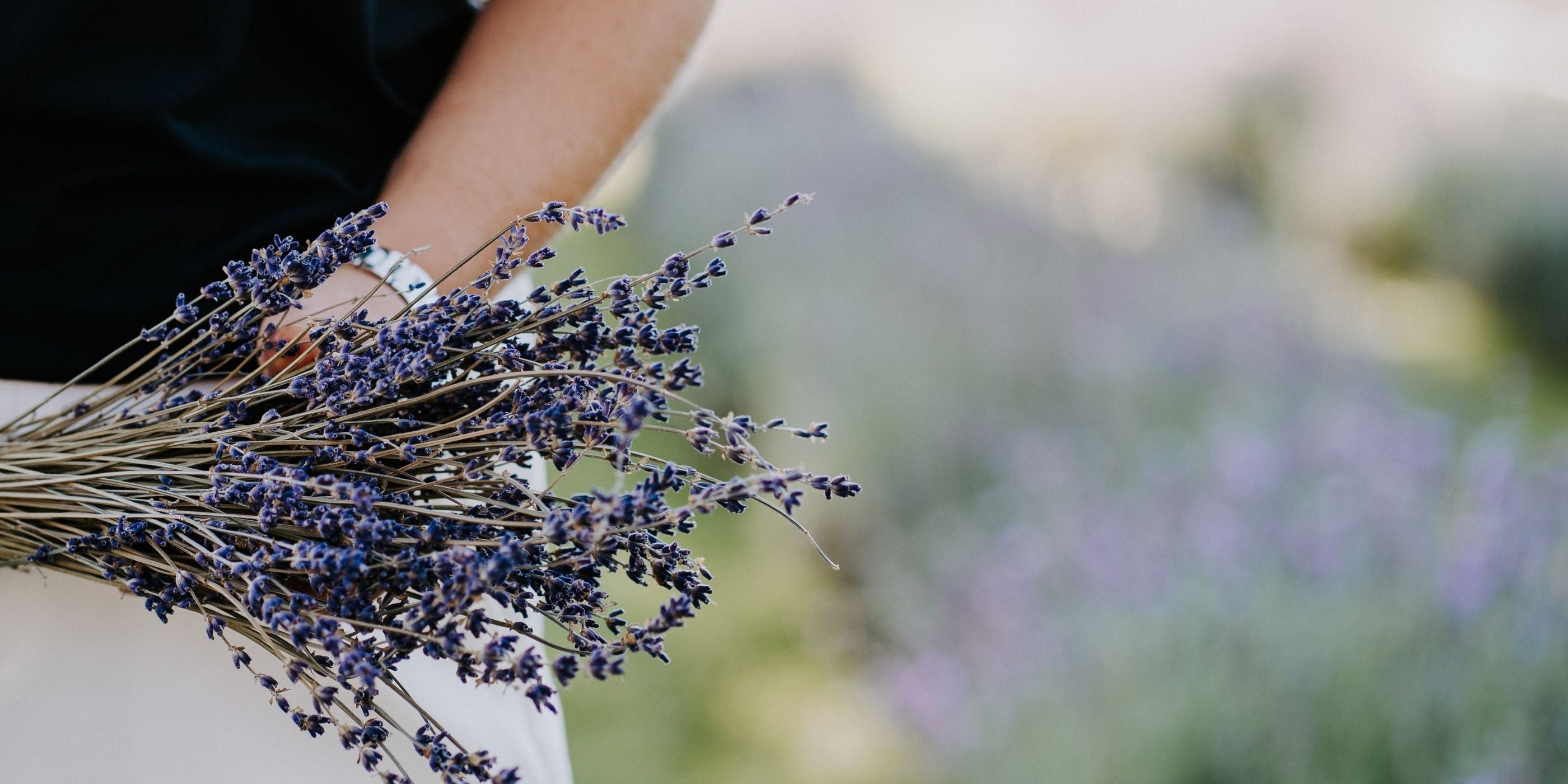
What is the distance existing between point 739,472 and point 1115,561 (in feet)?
5.16

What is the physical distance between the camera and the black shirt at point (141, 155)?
1070 millimetres

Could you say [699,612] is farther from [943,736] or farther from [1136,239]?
[1136,239]

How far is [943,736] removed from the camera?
2752 millimetres

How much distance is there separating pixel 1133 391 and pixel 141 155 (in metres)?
3.14

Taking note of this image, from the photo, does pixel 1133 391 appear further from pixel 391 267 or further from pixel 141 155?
pixel 141 155

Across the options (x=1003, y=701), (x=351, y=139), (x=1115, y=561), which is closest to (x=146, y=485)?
(x=351, y=139)

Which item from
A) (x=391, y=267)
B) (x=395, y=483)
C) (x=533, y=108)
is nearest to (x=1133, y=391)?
(x=533, y=108)

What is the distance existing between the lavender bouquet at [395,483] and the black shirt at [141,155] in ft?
0.43

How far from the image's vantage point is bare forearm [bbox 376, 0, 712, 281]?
1306 mm

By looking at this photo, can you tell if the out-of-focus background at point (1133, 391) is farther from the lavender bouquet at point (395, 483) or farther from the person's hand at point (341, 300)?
the lavender bouquet at point (395, 483)

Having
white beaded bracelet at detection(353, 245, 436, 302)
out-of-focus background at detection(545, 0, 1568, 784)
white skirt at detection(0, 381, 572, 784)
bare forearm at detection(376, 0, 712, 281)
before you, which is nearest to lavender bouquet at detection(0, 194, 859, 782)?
white skirt at detection(0, 381, 572, 784)

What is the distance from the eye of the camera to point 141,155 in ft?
3.64

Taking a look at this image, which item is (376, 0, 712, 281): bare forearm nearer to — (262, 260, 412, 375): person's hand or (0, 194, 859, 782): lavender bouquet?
(262, 260, 412, 375): person's hand

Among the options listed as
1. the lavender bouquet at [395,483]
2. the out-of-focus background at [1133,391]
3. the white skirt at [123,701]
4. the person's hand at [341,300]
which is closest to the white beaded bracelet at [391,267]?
the person's hand at [341,300]
